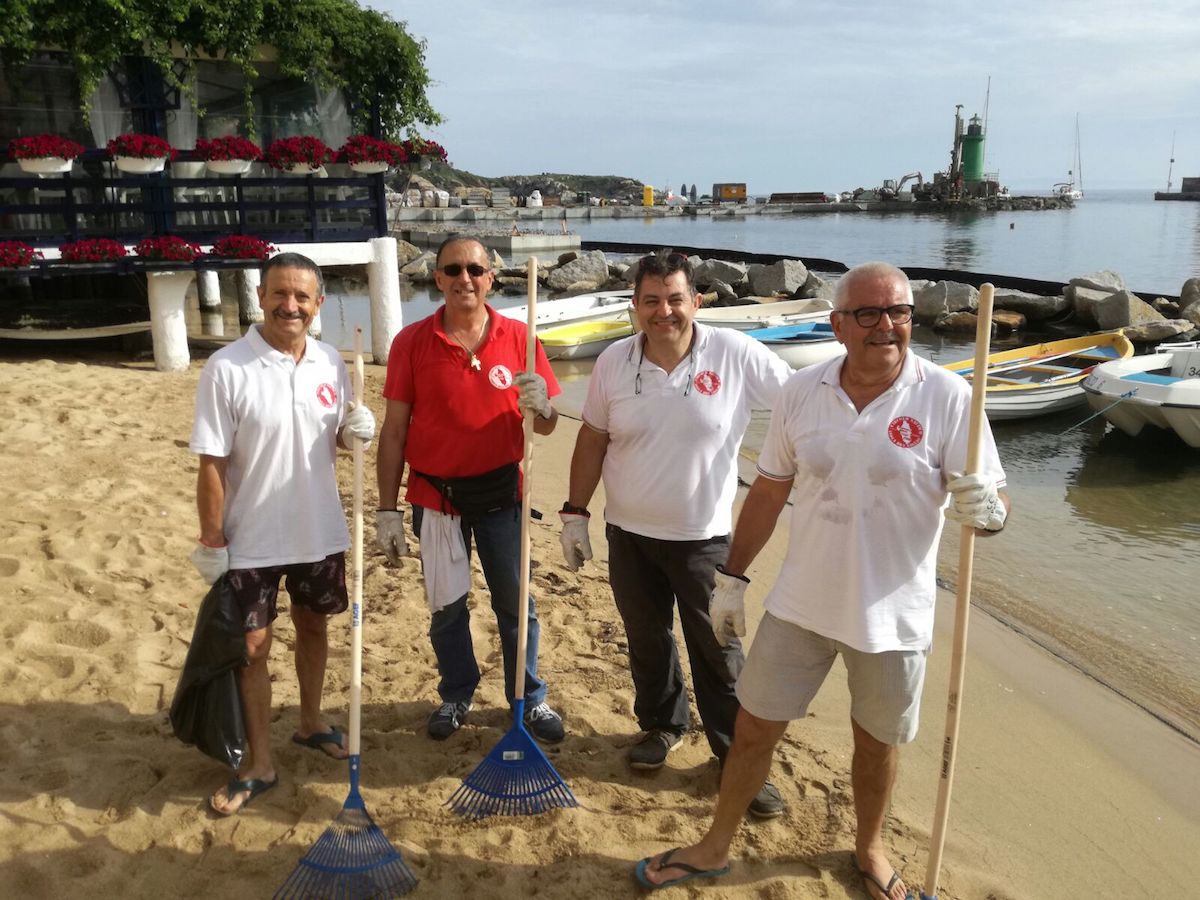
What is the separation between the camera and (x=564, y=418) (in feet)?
40.2

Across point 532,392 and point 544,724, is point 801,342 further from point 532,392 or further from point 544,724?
point 532,392

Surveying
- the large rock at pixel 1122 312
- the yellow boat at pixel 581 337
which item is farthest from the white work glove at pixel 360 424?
the large rock at pixel 1122 312

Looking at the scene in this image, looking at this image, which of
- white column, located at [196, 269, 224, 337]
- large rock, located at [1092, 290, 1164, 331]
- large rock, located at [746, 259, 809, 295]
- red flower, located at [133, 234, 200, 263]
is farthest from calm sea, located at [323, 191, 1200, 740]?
red flower, located at [133, 234, 200, 263]

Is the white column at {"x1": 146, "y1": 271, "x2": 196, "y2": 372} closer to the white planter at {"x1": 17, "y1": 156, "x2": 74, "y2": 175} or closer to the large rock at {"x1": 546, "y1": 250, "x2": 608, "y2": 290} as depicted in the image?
the white planter at {"x1": 17, "y1": 156, "x2": 74, "y2": 175}

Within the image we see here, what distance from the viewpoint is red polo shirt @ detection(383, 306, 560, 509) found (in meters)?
3.69

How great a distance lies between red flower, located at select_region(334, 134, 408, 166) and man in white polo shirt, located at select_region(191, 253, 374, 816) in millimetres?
8737

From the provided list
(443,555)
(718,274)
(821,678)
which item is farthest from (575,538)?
(718,274)

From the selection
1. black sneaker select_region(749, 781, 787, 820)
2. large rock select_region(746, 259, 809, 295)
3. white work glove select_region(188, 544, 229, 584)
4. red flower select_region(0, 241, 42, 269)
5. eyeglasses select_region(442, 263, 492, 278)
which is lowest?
black sneaker select_region(749, 781, 787, 820)

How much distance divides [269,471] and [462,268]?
1.09 meters

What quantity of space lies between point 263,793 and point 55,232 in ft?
32.6

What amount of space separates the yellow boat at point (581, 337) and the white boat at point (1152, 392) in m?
8.68

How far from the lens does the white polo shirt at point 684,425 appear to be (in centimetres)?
349

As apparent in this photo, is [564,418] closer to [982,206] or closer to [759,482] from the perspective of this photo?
[759,482]

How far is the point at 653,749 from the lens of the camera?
12.8ft
